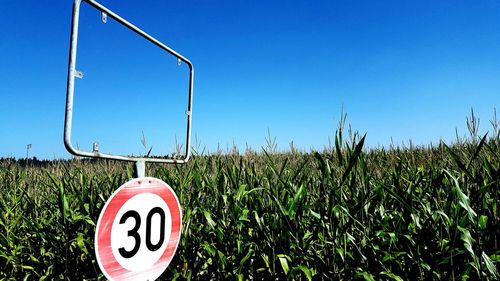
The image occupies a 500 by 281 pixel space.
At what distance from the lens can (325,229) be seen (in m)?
2.49

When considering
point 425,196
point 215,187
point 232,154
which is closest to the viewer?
point 425,196

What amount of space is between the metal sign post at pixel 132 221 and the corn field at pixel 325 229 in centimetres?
62

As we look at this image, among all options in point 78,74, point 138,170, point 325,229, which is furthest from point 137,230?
point 325,229

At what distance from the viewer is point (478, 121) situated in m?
2.67

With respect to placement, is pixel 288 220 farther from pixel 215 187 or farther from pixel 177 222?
pixel 215 187

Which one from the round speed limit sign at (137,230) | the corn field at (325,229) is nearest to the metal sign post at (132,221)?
the round speed limit sign at (137,230)

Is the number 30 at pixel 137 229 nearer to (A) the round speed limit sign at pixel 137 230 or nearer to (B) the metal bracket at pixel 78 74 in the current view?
(A) the round speed limit sign at pixel 137 230

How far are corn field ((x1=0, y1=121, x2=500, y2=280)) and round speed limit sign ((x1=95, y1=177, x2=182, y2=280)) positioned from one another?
602 mm

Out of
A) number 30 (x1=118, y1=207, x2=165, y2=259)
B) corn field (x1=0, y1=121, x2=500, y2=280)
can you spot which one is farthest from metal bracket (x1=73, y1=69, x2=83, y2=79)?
corn field (x1=0, y1=121, x2=500, y2=280)

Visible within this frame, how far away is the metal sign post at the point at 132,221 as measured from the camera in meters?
1.82

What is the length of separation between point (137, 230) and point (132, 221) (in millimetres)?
64

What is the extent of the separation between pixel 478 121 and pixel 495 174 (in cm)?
55

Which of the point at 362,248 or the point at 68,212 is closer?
the point at 362,248

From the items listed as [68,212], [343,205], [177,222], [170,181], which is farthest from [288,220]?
[68,212]
